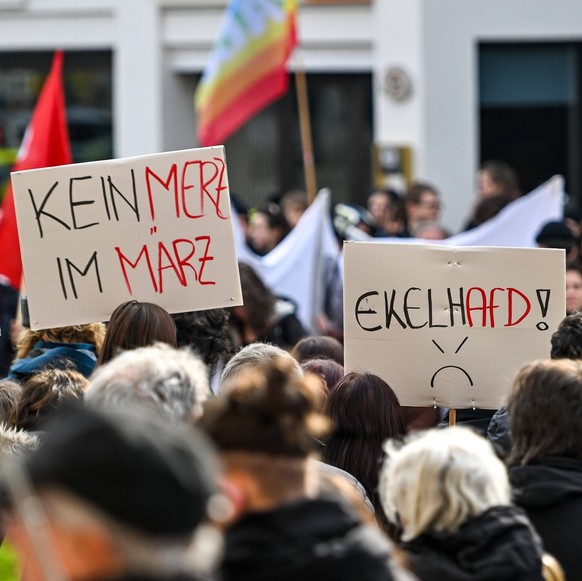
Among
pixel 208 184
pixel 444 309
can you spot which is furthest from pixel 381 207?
pixel 444 309

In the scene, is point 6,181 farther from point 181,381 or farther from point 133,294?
point 181,381

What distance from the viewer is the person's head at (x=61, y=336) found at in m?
5.27

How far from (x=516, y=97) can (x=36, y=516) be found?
1213cm

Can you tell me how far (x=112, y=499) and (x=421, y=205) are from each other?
8178 mm

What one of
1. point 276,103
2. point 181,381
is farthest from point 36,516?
point 276,103

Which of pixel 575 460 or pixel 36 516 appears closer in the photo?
pixel 36 516

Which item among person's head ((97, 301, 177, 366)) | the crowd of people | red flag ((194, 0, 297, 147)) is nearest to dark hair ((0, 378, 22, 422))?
the crowd of people

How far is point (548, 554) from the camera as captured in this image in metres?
3.20

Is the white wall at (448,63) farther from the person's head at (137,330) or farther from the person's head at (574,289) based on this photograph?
the person's head at (137,330)

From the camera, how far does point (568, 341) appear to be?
4.27 m

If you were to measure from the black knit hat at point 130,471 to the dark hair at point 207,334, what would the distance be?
10.9ft

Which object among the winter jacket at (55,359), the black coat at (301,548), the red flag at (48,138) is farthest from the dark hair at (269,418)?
the red flag at (48,138)

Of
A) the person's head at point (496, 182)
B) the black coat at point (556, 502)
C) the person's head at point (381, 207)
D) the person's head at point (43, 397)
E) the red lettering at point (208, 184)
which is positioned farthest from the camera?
the person's head at point (381, 207)

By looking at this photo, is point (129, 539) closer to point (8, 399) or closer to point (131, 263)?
point (8, 399)
